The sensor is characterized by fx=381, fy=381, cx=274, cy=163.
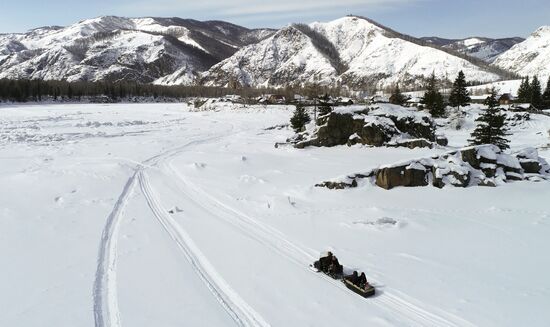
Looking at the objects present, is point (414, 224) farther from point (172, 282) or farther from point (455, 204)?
point (172, 282)

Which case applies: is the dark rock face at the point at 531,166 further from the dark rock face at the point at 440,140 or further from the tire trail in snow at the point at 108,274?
the tire trail in snow at the point at 108,274

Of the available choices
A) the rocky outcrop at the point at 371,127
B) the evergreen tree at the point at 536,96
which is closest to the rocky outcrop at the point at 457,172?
the rocky outcrop at the point at 371,127

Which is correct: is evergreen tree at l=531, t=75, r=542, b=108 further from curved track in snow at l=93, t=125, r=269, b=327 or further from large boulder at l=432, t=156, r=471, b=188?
curved track in snow at l=93, t=125, r=269, b=327

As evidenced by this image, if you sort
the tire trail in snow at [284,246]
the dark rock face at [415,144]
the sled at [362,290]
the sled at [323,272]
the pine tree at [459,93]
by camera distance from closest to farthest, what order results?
1. the tire trail in snow at [284,246]
2. the sled at [362,290]
3. the sled at [323,272]
4. the dark rock face at [415,144]
5. the pine tree at [459,93]

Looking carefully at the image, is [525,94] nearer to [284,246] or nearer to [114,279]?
[284,246]

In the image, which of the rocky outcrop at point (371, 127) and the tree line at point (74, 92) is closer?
the rocky outcrop at point (371, 127)

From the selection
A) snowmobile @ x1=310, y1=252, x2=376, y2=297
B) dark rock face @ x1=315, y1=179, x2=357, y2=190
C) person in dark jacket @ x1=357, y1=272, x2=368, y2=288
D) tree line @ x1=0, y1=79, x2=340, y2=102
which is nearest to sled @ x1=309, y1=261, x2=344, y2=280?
snowmobile @ x1=310, y1=252, x2=376, y2=297

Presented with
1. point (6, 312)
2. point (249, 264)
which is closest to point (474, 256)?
point (249, 264)
